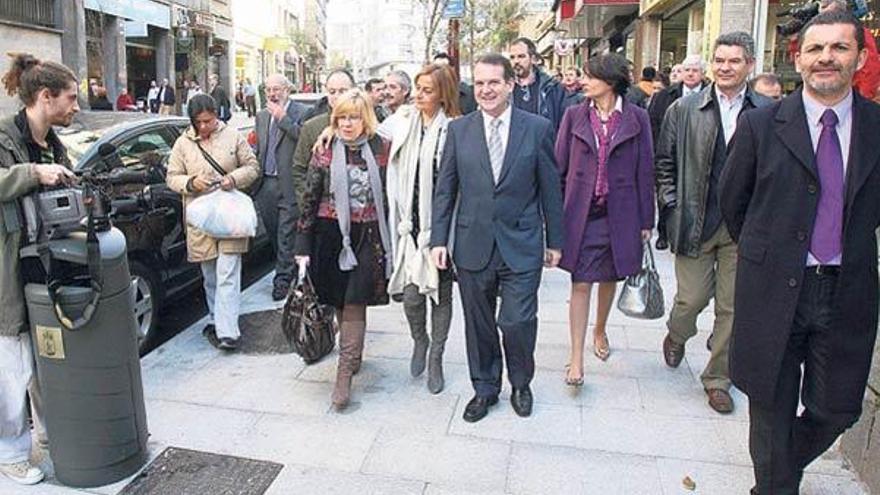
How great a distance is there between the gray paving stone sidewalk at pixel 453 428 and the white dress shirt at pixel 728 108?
1559 mm

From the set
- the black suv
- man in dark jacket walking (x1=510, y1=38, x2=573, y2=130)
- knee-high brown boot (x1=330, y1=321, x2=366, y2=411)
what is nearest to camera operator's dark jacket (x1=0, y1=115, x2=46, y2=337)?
the black suv

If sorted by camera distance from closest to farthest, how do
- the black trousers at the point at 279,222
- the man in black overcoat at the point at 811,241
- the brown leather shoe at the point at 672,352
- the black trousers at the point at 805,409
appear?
1. the man in black overcoat at the point at 811,241
2. the black trousers at the point at 805,409
3. the brown leather shoe at the point at 672,352
4. the black trousers at the point at 279,222

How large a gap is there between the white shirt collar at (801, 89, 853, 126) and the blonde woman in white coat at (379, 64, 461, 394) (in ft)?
6.44

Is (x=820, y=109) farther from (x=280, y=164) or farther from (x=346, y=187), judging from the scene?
(x=280, y=164)

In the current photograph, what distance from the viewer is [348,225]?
4.20 metres

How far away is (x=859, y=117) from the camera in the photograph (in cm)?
279

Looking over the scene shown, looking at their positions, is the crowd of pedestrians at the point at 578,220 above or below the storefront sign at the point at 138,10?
below

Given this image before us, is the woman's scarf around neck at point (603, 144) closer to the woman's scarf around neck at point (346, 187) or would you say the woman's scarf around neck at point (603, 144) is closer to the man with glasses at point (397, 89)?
the woman's scarf around neck at point (346, 187)

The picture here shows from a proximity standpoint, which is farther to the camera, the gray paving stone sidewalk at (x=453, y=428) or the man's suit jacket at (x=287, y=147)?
the man's suit jacket at (x=287, y=147)

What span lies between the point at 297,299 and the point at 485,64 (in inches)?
64.8

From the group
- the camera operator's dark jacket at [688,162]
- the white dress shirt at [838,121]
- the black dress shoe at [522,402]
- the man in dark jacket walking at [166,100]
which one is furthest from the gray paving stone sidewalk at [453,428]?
the man in dark jacket walking at [166,100]

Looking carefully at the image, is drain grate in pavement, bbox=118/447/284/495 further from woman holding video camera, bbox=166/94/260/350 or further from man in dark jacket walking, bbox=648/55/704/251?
man in dark jacket walking, bbox=648/55/704/251

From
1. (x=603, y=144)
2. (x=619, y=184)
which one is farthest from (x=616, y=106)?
(x=619, y=184)

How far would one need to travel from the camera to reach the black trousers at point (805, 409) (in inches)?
113
